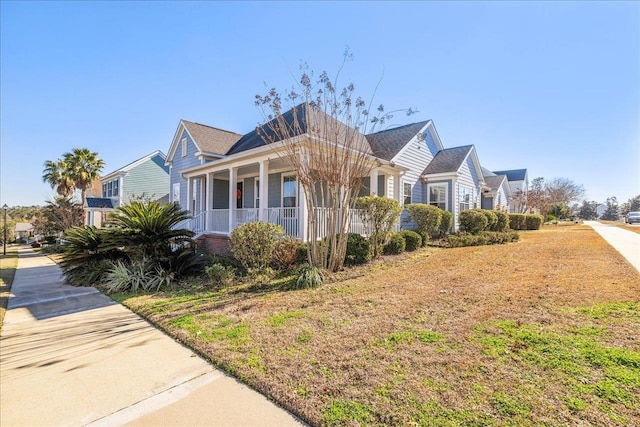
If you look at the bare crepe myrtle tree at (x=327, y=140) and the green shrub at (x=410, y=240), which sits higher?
the bare crepe myrtle tree at (x=327, y=140)

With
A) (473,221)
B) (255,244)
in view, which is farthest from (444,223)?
(255,244)

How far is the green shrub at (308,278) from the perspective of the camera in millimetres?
6774

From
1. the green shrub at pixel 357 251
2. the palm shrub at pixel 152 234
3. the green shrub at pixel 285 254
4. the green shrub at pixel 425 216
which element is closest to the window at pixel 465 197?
the green shrub at pixel 425 216

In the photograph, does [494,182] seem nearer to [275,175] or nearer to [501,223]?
[501,223]

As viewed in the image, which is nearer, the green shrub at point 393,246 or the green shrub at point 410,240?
the green shrub at point 393,246

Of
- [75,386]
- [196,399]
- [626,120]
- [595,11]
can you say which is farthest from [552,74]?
[75,386]

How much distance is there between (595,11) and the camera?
843 cm

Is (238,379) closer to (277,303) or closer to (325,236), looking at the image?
(277,303)

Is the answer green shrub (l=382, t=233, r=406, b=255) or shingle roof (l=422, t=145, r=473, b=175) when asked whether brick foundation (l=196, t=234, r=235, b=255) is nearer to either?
green shrub (l=382, t=233, r=406, b=255)

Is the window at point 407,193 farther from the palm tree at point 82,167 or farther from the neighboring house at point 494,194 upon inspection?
the palm tree at point 82,167

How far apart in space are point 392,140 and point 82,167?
1147 inches

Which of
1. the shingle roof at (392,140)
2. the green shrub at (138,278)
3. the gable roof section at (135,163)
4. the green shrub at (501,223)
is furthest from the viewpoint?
the gable roof section at (135,163)

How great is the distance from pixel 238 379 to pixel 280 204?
37.7ft

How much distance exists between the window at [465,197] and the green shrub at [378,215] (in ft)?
31.4
